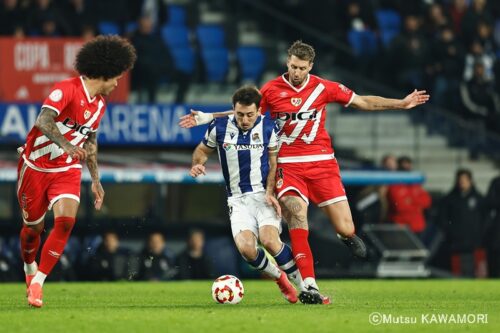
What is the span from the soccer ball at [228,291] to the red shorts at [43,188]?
1.65 metres

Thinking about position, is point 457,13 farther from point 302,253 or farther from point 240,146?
point 302,253

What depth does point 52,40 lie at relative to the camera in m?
22.0

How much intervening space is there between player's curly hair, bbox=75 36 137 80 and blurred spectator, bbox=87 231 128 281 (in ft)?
24.8

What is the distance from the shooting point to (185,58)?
81.2ft

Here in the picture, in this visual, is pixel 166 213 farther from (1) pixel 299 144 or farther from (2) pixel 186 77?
(1) pixel 299 144

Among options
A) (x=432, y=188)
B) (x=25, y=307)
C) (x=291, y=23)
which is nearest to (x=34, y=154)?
(x=25, y=307)

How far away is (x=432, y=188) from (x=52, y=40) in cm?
697

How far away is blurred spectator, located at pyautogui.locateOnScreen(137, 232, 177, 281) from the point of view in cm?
2097

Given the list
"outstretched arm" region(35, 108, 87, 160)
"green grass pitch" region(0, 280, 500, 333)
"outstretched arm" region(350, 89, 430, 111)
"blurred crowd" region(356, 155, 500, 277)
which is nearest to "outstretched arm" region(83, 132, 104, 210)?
"outstretched arm" region(35, 108, 87, 160)

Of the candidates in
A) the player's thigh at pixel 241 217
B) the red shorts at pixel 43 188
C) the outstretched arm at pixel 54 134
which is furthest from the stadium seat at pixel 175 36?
Answer: the outstretched arm at pixel 54 134

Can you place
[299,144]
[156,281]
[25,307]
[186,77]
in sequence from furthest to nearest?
[186,77]
[156,281]
[299,144]
[25,307]

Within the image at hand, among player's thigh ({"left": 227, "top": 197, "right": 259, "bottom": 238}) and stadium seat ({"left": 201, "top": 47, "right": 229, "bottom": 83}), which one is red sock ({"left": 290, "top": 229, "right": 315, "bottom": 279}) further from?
stadium seat ({"left": 201, "top": 47, "right": 229, "bottom": 83})

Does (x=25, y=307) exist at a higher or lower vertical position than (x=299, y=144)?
lower

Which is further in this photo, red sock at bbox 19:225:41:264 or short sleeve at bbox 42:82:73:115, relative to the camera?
red sock at bbox 19:225:41:264
